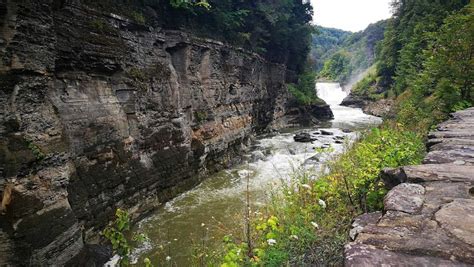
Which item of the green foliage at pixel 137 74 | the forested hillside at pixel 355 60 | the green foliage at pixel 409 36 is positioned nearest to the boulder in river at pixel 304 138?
the green foliage at pixel 409 36

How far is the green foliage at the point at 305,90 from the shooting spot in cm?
2823

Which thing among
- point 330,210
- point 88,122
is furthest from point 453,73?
point 88,122

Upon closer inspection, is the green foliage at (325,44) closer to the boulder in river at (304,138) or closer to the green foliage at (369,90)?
the green foliage at (369,90)

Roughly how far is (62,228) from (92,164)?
6.69 feet

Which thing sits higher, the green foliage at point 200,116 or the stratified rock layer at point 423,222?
the stratified rock layer at point 423,222

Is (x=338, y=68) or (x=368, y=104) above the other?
(x=338, y=68)

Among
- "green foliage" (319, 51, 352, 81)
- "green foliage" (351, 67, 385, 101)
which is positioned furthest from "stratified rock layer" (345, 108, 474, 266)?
"green foliage" (319, 51, 352, 81)

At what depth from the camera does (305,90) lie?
30.3 metres

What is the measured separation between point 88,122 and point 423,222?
295 inches

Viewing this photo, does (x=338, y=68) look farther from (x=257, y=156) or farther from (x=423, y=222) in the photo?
(x=423, y=222)

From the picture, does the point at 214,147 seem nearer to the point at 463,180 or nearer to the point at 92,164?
the point at 92,164

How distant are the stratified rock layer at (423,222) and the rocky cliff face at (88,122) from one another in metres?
5.66

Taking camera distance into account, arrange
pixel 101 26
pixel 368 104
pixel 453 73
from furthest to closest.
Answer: pixel 368 104
pixel 453 73
pixel 101 26

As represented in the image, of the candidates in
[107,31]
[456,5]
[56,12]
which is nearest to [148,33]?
[107,31]
